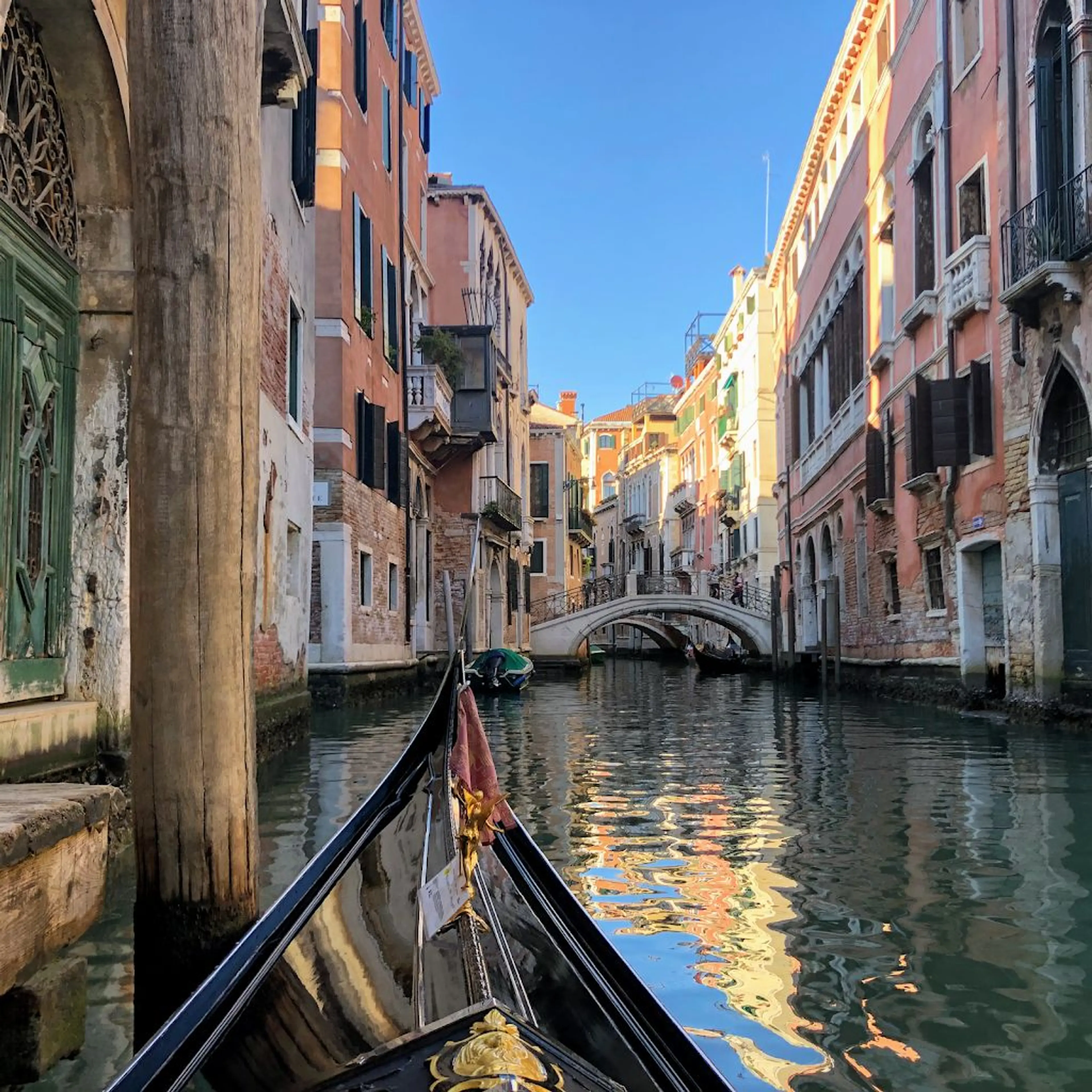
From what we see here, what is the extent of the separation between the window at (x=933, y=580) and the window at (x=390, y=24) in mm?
8478

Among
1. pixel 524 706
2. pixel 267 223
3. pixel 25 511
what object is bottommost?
pixel 524 706

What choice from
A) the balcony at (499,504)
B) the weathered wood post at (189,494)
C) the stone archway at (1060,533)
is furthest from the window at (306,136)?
the balcony at (499,504)

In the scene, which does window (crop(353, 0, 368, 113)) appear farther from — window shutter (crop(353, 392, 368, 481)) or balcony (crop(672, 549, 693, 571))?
balcony (crop(672, 549, 693, 571))

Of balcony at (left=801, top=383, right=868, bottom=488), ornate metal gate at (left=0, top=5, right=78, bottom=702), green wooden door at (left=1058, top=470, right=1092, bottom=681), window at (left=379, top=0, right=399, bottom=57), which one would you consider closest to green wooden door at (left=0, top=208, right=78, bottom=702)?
ornate metal gate at (left=0, top=5, right=78, bottom=702)

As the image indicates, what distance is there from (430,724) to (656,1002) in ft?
7.30

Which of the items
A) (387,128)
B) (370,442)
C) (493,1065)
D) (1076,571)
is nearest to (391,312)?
(387,128)

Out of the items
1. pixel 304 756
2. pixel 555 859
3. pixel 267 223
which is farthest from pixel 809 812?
pixel 267 223

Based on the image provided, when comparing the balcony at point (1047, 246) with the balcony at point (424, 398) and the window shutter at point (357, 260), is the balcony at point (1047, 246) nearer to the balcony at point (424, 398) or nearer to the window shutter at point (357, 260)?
the window shutter at point (357, 260)

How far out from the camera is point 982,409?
419 inches

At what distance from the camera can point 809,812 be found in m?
5.67

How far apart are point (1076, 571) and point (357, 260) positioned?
289 inches

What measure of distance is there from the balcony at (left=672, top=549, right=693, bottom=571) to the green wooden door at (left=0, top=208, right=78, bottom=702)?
3612cm

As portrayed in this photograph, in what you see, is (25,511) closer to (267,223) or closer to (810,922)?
(810,922)

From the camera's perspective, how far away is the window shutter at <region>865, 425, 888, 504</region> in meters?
14.3
